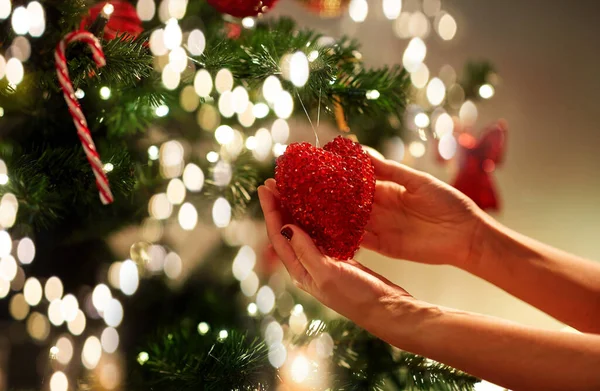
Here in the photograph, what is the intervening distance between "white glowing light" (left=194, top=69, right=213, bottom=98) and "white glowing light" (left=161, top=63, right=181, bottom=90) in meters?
0.02

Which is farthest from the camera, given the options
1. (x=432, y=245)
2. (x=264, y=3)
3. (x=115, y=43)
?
(x=432, y=245)

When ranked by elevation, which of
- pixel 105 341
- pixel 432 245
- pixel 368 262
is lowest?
pixel 368 262

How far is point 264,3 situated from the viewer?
2.23ft

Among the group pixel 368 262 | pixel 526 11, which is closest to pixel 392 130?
pixel 368 262

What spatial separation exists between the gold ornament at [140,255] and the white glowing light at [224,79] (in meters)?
0.37

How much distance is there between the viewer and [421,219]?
2.66ft

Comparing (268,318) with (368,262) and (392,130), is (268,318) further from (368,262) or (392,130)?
(368,262)

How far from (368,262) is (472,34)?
0.82 metres

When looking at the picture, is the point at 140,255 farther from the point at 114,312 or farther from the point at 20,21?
the point at 20,21

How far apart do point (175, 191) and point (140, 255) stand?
0.13 m

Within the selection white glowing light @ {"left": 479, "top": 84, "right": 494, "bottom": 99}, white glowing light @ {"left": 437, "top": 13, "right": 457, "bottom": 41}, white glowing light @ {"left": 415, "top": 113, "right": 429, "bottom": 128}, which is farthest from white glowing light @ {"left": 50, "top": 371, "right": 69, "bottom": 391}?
white glowing light @ {"left": 437, "top": 13, "right": 457, "bottom": 41}

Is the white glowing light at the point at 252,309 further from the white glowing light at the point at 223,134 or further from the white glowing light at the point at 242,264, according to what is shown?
the white glowing light at the point at 223,134

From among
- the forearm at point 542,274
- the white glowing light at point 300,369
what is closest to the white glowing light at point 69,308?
the white glowing light at point 300,369

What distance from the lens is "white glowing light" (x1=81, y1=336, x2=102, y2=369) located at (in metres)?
0.78
